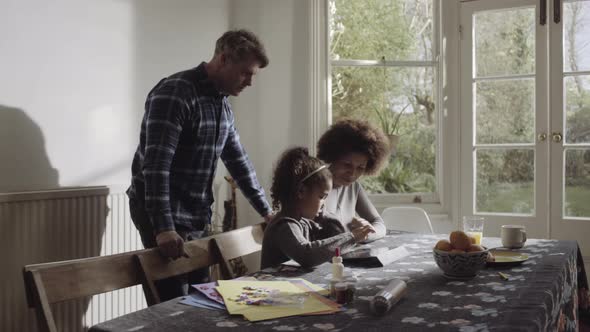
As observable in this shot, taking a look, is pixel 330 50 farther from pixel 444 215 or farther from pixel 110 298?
pixel 110 298

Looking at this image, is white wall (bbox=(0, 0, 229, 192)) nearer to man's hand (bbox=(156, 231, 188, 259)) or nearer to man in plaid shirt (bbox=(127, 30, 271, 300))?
man in plaid shirt (bbox=(127, 30, 271, 300))

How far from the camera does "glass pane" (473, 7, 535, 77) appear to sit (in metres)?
3.27

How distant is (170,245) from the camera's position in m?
1.57

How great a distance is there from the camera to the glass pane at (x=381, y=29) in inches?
140

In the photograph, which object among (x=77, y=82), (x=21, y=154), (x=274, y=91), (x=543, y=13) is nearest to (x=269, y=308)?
(x=21, y=154)

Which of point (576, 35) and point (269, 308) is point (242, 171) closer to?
point (269, 308)

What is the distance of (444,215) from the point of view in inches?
135

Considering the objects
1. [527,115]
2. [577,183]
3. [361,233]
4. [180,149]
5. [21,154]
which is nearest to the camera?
[361,233]

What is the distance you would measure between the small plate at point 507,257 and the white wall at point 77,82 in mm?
1669

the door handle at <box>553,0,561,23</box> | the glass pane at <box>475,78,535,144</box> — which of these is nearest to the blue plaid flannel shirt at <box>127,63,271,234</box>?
the glass pane at <box>475,78,535,144</box>

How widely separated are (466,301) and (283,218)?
25.1 inches

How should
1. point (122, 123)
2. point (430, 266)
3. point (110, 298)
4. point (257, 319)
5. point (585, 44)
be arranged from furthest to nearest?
point (585, 44)
point (122, 123)
point (110, 298)
point (430, 266)
point (257, 319)

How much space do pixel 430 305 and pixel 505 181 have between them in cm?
238

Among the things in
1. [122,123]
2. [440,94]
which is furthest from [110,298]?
[440,94]
